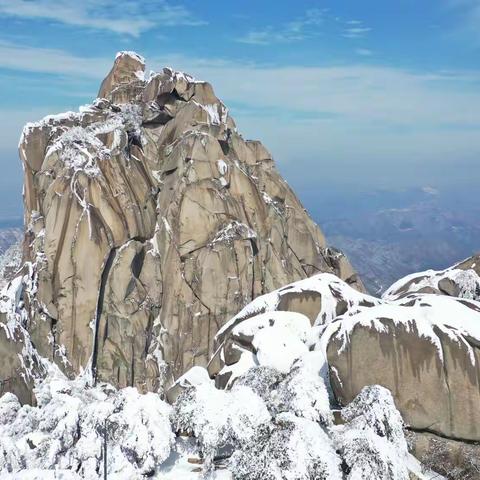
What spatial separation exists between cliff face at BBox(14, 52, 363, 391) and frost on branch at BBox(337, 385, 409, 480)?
38.1 m

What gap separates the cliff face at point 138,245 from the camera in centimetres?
6028

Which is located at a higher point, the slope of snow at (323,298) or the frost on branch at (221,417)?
the slope of snow at (323,298)

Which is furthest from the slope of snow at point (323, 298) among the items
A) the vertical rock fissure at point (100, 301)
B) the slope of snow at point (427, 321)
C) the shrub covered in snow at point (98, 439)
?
the vertical rock fissure at point (100, 301)

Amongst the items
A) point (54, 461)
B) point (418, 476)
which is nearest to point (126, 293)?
point (54, 461)

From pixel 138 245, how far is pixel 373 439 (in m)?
44.5

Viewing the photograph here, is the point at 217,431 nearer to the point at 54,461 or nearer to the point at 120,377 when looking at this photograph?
the point at 54,461

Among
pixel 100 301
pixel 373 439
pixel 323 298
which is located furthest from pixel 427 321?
pixel 100 301

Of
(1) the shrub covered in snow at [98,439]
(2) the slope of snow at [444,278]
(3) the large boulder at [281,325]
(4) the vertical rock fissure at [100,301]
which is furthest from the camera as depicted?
(4) the vertical rock fissure at [100,301]

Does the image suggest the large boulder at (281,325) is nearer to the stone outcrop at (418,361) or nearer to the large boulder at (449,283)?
the stone outcrop at (418,361)

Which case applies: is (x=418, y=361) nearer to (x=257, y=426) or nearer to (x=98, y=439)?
(x=257, y=426)

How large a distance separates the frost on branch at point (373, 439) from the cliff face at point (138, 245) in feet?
125

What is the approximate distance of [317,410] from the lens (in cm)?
2498

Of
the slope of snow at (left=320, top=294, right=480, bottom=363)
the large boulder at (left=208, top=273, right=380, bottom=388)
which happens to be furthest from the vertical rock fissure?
the slope of snow at (left=320, top=294, right=480, bottom=363)

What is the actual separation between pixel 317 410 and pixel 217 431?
442cm
